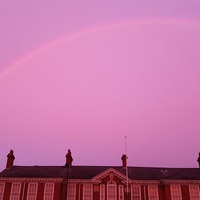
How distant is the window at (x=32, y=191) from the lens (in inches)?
1603

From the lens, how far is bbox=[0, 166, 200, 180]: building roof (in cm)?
4159

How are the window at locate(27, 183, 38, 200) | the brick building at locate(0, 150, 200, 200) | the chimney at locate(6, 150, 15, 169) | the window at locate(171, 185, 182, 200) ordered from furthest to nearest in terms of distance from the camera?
1. the chimney at locate(6, 150, 15, 169)
2. the window at locate(27, 183, 38, 200)
3. the brick building at locate(0, 150, 200, 200)
4. the window at locate(171, 185, 182, 200)

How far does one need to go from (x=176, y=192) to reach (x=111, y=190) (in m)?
9.23

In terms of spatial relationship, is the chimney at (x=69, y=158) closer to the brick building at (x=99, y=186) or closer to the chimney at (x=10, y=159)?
the brick building at (x=99, y=186)

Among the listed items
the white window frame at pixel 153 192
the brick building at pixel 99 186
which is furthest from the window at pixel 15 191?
the white window frame at pixel 153 192

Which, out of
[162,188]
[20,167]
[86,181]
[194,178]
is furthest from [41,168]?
[194,178]

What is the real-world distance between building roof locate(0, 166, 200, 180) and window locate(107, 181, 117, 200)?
2.11m

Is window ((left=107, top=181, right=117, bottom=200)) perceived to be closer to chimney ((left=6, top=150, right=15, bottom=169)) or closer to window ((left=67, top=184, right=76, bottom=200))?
window ((left=67, top=184, right=76, bottom=200))

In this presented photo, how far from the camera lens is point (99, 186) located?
→ 41531mm

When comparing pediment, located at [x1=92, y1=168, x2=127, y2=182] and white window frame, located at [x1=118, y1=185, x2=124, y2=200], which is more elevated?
pediment, located at [x1=92, y1=168, x2=127, y2=182]

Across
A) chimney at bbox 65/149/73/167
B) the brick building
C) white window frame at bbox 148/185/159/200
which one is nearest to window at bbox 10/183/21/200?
the brick building

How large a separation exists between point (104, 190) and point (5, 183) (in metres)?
14.5

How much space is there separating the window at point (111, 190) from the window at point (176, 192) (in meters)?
8.18

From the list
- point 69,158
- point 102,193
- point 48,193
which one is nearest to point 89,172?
point 69,158
